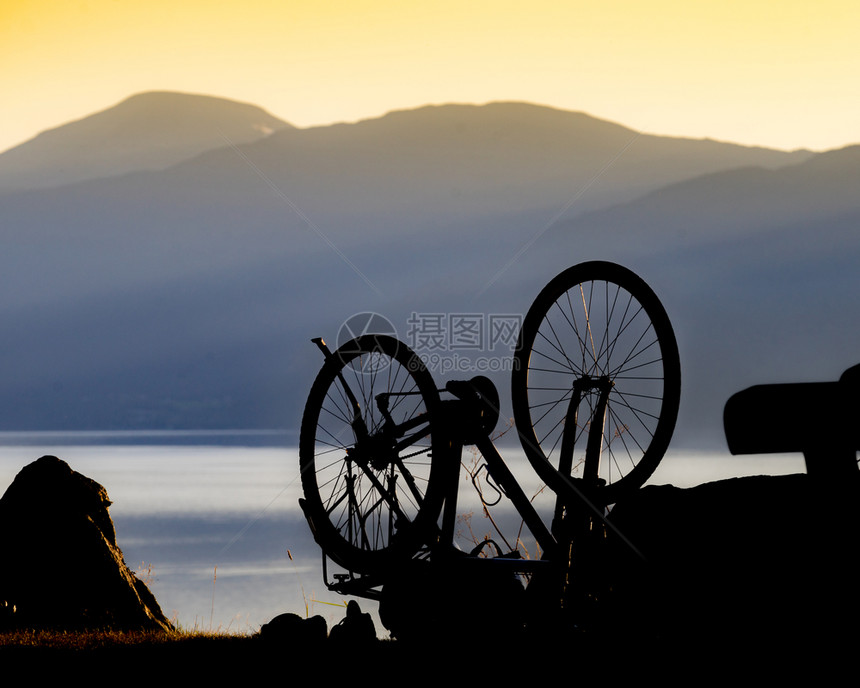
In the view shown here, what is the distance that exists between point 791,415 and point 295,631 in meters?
4.43

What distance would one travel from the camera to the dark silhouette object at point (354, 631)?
268 inches

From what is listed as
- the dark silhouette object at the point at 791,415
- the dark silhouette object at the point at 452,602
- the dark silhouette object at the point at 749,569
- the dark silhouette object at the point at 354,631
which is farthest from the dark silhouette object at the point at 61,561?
the dark silhouette object at the point at 791,415

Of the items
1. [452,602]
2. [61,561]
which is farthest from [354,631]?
[61,561]

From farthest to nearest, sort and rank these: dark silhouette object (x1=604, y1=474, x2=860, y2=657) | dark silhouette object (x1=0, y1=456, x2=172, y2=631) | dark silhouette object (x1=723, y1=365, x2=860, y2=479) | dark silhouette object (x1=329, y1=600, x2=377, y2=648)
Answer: dark silhouette object (x1=0, y1=456, x2=172, y2=631) < dark silhouette object (x1=329, y1=600, x2=377, y2=648) < dark silhouette object (x1=604, y1=474, x2=860, y2=657) < dark silhouette object (x1=723, y1=365, x2=860, y2=479)

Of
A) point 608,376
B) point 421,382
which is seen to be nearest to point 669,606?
point 608,376

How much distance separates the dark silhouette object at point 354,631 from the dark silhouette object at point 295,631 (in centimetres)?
15

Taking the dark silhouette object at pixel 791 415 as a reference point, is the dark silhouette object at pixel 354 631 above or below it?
below

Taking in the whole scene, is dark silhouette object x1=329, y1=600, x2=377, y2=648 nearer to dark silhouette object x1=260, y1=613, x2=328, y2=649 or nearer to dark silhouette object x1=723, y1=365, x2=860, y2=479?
dark silhouette object x1=260, y1=613, x2=328, y2=649

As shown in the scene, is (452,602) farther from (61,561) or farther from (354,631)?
(61,561)

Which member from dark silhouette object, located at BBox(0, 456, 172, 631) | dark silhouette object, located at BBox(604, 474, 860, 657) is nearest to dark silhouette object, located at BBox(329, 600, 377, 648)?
dark silhouette object, located at BBox(604, 474, 860, 657)

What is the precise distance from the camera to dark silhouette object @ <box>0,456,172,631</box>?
984 cm

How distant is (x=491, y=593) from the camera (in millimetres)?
6582

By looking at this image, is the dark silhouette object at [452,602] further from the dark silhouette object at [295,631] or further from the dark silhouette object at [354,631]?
the dark silhouette object at [295,631]

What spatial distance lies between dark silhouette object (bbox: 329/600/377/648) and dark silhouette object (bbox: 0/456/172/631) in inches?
153
